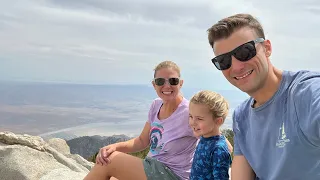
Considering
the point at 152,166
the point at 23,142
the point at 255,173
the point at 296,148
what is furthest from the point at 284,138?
the point at 23,142

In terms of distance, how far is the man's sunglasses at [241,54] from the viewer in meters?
2.41

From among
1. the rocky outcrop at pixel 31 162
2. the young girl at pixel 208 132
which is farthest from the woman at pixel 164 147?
the rocky outcrop at pixel 31 162

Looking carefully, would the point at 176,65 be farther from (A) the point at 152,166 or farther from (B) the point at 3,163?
(B) the point at 3,163

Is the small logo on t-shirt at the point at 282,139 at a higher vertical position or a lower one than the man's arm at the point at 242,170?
higher

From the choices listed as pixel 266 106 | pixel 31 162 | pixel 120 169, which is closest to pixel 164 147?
pixel 120 169

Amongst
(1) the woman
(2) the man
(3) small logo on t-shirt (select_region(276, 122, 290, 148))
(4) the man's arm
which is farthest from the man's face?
(1) the woman

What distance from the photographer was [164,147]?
12.5 feet

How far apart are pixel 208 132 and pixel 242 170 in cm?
71

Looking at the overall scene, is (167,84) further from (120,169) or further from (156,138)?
(120,169)

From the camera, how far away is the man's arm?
105 inches

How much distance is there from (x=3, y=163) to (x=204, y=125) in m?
3.21

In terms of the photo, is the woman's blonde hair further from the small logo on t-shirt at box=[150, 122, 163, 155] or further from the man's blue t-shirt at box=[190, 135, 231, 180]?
the small logo on t-shirt at box=[150, 122, 163, 155]

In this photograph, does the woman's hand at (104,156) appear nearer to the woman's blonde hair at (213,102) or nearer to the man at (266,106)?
the woman's blonde hair at (213,102)

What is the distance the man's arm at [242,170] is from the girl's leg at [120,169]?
1.10 metres
